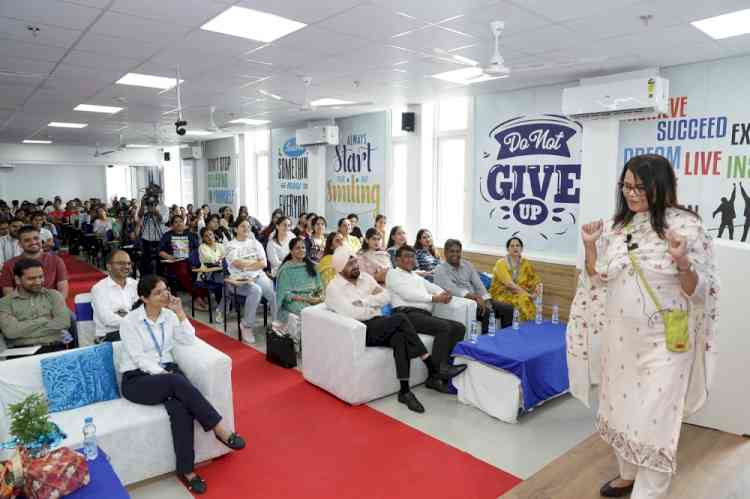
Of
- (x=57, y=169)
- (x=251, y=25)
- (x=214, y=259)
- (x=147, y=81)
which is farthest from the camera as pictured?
(x=57, y=169)

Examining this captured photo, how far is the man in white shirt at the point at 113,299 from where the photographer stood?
3.97 metres

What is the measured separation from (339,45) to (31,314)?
3.42 meters

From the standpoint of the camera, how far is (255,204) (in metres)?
13.7

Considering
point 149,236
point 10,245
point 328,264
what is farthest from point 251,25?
point 149,236

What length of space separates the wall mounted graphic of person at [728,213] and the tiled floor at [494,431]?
2816 mm

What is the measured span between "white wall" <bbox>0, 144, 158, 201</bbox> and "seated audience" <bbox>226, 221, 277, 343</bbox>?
1436 cm

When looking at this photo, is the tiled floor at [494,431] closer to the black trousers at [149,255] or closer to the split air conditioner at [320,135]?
the black trousers at [149,255]

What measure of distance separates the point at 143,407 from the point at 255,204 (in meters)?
11.1

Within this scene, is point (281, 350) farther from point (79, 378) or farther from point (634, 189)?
point (634, 189)

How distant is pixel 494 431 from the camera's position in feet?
11.9

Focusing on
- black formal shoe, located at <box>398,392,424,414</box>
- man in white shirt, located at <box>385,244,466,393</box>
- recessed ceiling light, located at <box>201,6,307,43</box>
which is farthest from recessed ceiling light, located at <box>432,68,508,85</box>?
black formal shoe, located at <box>398,392,424,414</box>

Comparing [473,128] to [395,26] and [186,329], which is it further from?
→ [186,329]

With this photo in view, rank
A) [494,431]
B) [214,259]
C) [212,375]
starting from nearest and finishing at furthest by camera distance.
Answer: [212,375] → [494,431] → [214,259]

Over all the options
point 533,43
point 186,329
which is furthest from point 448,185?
point 186,329
